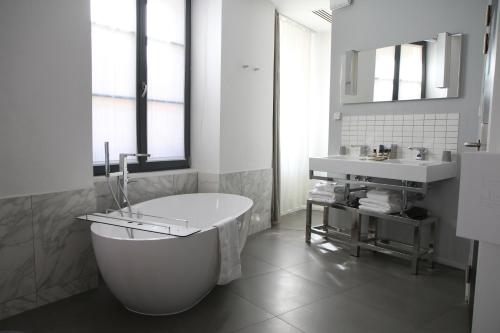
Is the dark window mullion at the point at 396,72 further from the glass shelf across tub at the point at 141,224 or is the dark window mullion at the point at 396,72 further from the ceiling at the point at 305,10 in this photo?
the glass shelf across tub at the point at 141,224

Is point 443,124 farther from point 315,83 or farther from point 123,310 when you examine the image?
point 123,310

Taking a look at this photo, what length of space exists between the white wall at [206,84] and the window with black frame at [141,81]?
0.08 m

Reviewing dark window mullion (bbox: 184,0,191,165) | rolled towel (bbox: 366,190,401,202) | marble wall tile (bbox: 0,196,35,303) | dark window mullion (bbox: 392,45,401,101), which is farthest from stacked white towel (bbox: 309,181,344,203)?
marble wall tile (bbox: 0,196,35,303)

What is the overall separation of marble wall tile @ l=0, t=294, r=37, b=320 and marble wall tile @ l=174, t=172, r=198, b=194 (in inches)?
59.4

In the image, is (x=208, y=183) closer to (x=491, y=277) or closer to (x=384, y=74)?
(x=384, y=74)

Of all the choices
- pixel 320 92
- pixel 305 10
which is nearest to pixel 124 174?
pixel 305 10

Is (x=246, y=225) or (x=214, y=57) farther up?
(x=214, y=57)

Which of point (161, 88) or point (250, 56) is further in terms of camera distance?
point (250, 56)

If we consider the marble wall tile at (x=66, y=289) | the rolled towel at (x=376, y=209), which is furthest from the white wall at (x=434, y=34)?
the marble wall tile at (x=66, y=289)

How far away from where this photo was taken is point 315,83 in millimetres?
5188

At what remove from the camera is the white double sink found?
2750mm

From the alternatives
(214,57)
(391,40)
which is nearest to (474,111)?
(391,40)

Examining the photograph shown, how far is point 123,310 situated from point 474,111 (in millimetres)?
3072

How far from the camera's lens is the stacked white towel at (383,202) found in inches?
122
